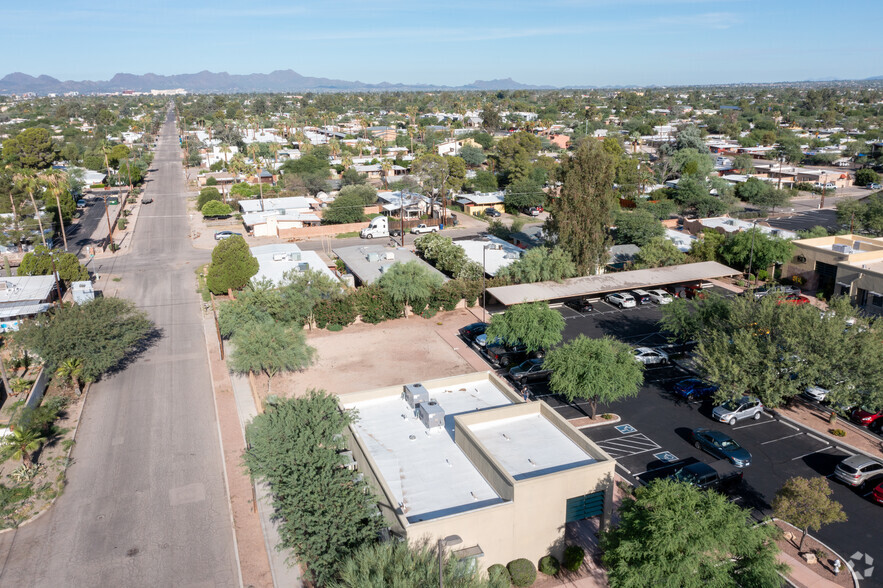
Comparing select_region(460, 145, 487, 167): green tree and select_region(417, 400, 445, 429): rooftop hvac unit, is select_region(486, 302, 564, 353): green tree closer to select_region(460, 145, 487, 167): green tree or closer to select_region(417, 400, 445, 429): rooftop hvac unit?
select_region(417, 400, 445, 429): rooftop hvac unit

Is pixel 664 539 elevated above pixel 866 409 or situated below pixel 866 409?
above

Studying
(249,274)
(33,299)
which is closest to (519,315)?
(249,274)

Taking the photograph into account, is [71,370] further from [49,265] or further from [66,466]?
[49,265]

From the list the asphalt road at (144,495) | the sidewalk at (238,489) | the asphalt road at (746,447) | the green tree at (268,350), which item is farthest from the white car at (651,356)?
the asphalt road at (144,495)

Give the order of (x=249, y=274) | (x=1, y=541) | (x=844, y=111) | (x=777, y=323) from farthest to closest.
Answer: (x=844, y=111), (x=249, y=274), (x=777, y=323), (x=1, y=541)

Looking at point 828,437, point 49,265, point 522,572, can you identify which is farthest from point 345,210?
point 522,572

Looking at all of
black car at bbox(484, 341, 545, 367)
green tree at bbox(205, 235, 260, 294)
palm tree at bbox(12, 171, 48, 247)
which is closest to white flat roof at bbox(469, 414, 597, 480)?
black car at bbox(484, 341, 545, 367)

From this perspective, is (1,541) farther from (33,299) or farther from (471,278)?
(471,278)
